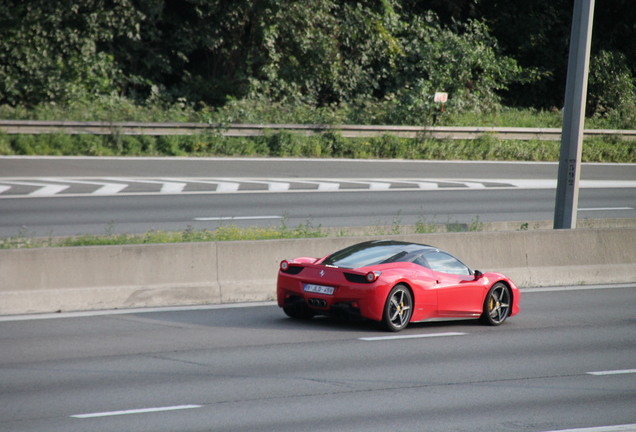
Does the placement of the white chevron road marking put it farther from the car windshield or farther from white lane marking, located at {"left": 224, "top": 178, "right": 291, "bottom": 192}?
the car windshield

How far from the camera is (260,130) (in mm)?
31812

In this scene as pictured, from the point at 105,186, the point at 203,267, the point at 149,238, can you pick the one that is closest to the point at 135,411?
the point at 203,267

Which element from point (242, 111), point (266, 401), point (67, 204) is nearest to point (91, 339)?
point (266, 401)

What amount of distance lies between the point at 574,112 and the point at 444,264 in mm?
5950

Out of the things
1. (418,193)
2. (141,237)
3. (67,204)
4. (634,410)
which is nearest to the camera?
(634,410)

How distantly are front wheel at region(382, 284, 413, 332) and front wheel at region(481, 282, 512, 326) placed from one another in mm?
1570

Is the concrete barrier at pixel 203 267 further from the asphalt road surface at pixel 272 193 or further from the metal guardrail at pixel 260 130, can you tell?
the metal guardrail at pixel 260 130

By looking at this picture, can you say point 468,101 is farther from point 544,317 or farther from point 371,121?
point 544,317

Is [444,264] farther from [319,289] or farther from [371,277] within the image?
[319,289]

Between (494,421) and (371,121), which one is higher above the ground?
(371,121)

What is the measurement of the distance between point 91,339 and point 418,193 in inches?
654

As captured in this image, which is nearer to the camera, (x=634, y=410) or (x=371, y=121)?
(x=634, y=410)

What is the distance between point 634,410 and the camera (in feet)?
29.4

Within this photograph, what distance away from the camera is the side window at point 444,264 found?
1357 centimetres
